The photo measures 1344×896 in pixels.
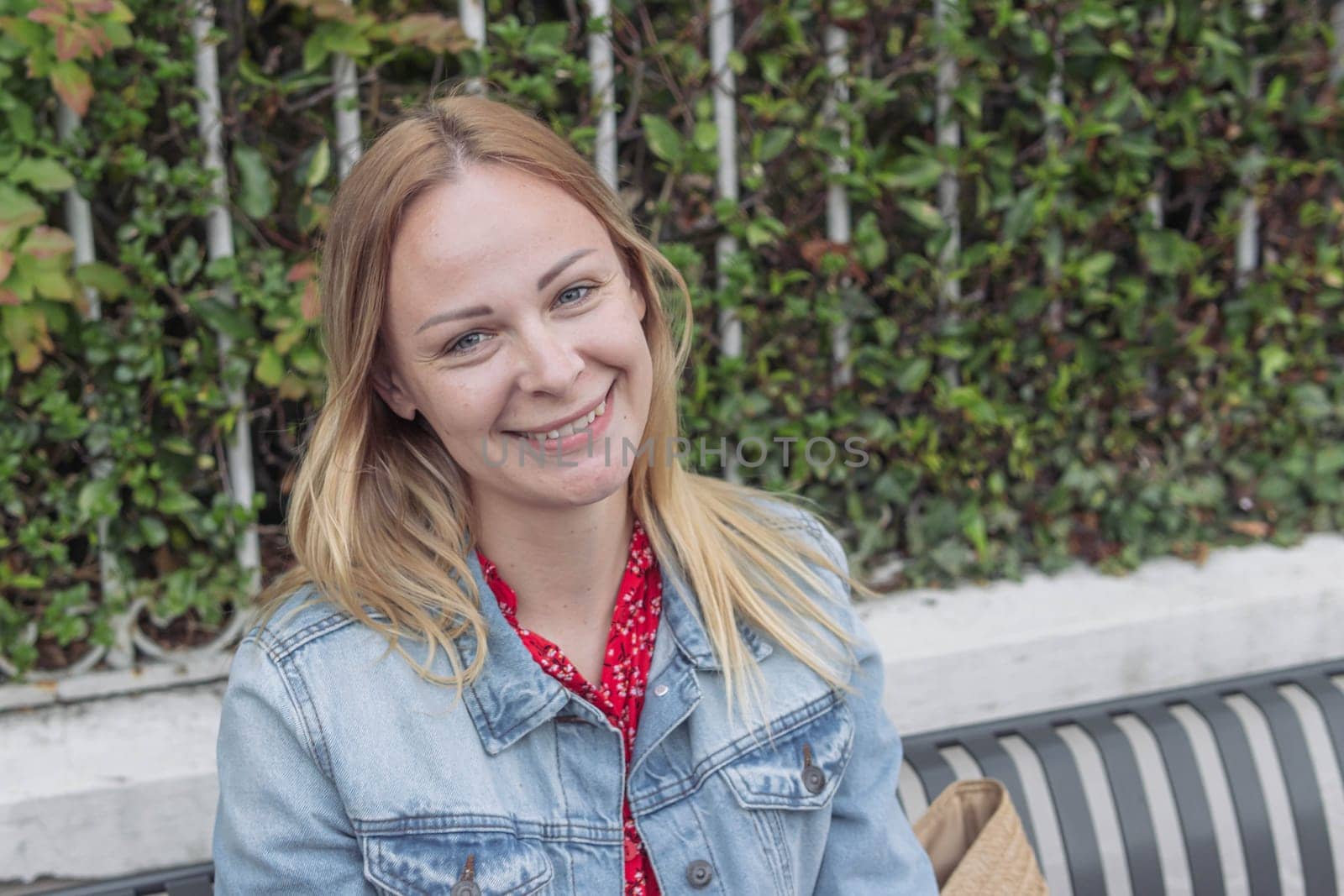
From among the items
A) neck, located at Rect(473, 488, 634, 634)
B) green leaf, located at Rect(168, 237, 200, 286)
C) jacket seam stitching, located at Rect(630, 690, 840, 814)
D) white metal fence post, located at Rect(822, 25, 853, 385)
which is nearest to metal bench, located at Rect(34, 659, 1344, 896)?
jacket seam stitching, located at Rect(630, 690, 840, 814)

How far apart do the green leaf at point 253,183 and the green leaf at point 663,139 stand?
2.30 ft

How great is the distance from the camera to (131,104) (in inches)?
79.4

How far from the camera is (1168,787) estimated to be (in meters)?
1.93

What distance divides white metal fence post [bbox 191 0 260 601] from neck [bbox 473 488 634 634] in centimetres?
76

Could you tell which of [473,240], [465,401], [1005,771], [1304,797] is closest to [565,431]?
[465,401]

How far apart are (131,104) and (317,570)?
39.3 inches

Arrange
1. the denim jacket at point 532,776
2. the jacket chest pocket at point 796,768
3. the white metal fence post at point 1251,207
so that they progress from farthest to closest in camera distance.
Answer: the white metal fence post at point 1251,207 → the jacket chest pocket at point 796,768 → the denim jacket at point 532,776

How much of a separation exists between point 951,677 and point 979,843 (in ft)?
2.70

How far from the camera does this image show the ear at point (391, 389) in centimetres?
154

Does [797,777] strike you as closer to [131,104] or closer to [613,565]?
[613,565]

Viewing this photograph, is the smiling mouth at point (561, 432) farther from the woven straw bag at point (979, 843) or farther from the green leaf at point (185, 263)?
the green leaf at point (185, 263)

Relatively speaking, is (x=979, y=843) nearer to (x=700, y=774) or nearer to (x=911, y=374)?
(x=700, y=774)

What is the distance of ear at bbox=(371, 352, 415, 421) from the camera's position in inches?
60.6

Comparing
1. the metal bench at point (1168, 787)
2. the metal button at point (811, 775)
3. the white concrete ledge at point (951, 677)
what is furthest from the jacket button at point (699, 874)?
the white concrete ledge at point (951, 677)
